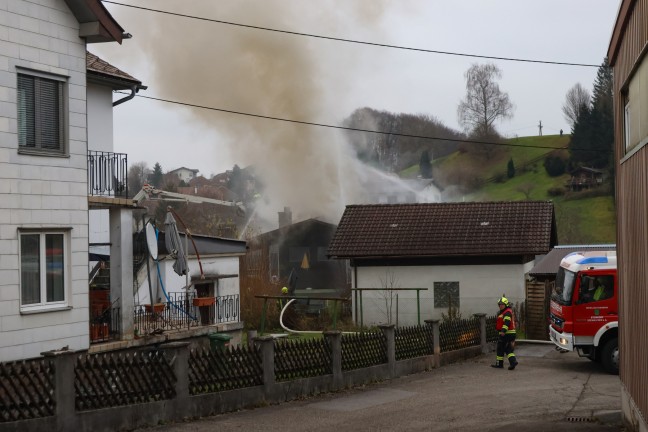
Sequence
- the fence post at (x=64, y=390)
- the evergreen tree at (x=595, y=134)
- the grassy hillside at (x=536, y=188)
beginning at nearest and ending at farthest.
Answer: the fence post at (x=64, y=390), the grassy hillside at (x=536, y=188), the evergreen tree at (x=595, y=134)

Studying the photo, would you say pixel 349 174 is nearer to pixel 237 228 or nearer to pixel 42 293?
pixel 237 228

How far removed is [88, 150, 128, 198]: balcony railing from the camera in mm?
18500

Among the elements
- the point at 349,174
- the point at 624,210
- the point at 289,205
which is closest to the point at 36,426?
A: the point at 624,210

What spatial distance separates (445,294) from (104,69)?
1795 cm

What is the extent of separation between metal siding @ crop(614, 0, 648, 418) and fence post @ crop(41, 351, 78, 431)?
697cm

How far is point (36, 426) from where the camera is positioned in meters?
10.7

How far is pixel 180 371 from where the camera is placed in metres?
13.1

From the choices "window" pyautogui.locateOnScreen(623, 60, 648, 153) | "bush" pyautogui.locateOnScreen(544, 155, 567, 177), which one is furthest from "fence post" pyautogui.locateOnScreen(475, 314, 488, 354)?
"bush" pyautogui.locateOnScreen(544, 155, 567, 177)

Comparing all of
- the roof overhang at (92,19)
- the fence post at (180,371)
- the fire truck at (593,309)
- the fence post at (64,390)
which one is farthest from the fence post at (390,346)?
the fence post at (64,390)

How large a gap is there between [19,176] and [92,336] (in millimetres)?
4503

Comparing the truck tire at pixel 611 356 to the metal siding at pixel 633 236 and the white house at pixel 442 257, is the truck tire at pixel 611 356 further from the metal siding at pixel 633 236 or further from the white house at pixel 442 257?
the white house at pixel 442 257

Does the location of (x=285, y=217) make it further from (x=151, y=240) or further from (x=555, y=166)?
(x=555, y=166)

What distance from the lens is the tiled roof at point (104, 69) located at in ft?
63.0

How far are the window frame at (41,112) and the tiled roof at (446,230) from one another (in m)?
19.0
